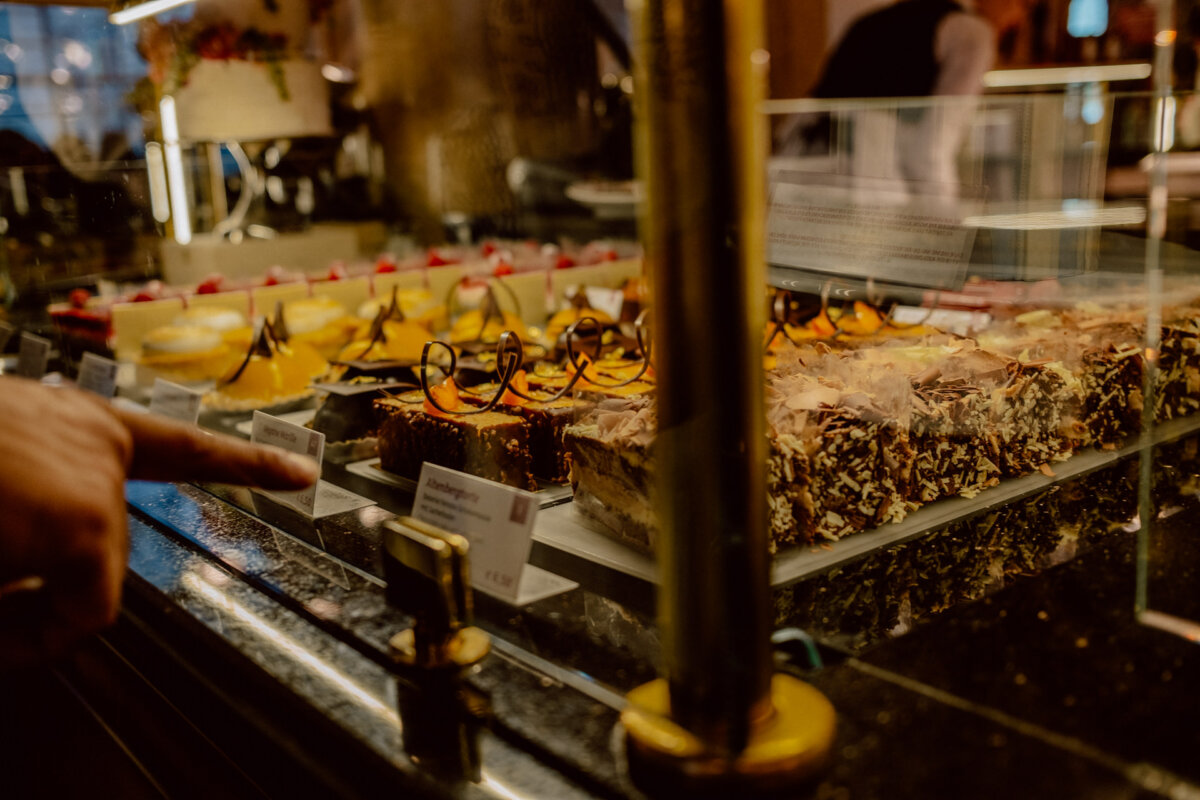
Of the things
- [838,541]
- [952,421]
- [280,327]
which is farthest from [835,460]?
[280,327]

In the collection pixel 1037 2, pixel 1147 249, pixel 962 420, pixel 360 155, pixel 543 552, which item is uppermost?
pixel 1037 2

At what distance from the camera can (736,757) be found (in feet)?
1.87

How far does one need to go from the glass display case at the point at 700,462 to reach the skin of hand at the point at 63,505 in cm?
23

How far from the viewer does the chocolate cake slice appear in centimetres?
135

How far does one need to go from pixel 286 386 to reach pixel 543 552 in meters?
1.02

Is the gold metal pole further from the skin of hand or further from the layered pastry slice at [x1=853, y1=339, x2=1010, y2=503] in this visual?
the layered pastry slice at [x1=853, y1=339, x2=1010, y2=503]

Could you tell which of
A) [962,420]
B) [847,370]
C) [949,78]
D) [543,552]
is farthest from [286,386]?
[949,78]

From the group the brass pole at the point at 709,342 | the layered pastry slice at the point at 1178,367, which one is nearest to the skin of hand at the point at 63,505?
the brass pole at the point at 709,342

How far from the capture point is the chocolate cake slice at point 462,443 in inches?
53.1

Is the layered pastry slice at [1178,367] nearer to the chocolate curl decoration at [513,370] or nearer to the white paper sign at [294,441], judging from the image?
the chocolate curl decoration at [513,370]

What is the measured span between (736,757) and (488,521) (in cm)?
36

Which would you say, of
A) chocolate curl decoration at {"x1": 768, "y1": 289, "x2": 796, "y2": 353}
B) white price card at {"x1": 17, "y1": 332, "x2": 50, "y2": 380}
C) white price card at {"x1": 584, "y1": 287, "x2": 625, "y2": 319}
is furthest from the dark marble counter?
white price card at {"x1": 584, "y1": 287, "x2": 625, "y2": 319}

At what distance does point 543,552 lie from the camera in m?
1.14

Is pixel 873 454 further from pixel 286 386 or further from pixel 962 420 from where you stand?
pixel 286 386
